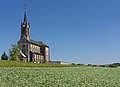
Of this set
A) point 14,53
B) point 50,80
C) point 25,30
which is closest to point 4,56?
point 14,53

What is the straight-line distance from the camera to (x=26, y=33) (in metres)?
191

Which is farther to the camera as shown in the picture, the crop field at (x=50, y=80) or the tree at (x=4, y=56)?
the tree at (x=4, y=56)

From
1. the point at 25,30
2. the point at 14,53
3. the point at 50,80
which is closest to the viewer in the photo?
the point at 50,80

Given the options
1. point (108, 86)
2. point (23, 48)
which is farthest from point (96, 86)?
point (23, 48)

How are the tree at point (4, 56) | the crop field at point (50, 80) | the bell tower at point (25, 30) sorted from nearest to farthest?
1. the crop field at point (50, 80)
2. the tree at point (4, 56)
3. the bell tower at point (25, 30)

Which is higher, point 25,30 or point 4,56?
point 25,30

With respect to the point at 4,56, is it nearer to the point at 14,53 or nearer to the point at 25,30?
the point at 14,53

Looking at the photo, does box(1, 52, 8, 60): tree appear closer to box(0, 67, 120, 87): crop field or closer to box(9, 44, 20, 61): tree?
box(9, 44, 20, 61): tree

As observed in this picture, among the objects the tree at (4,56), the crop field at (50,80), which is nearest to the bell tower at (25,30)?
the tree at (4,56)

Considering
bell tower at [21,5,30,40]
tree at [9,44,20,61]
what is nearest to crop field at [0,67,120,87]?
tree at [9,44,20,61]

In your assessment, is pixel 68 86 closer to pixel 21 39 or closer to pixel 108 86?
pixel 108 86

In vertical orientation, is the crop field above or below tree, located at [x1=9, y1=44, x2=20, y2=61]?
below

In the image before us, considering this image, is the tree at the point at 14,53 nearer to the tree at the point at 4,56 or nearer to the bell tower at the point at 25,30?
the tree at the point at 4,56

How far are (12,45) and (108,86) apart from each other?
10989 centimetres
